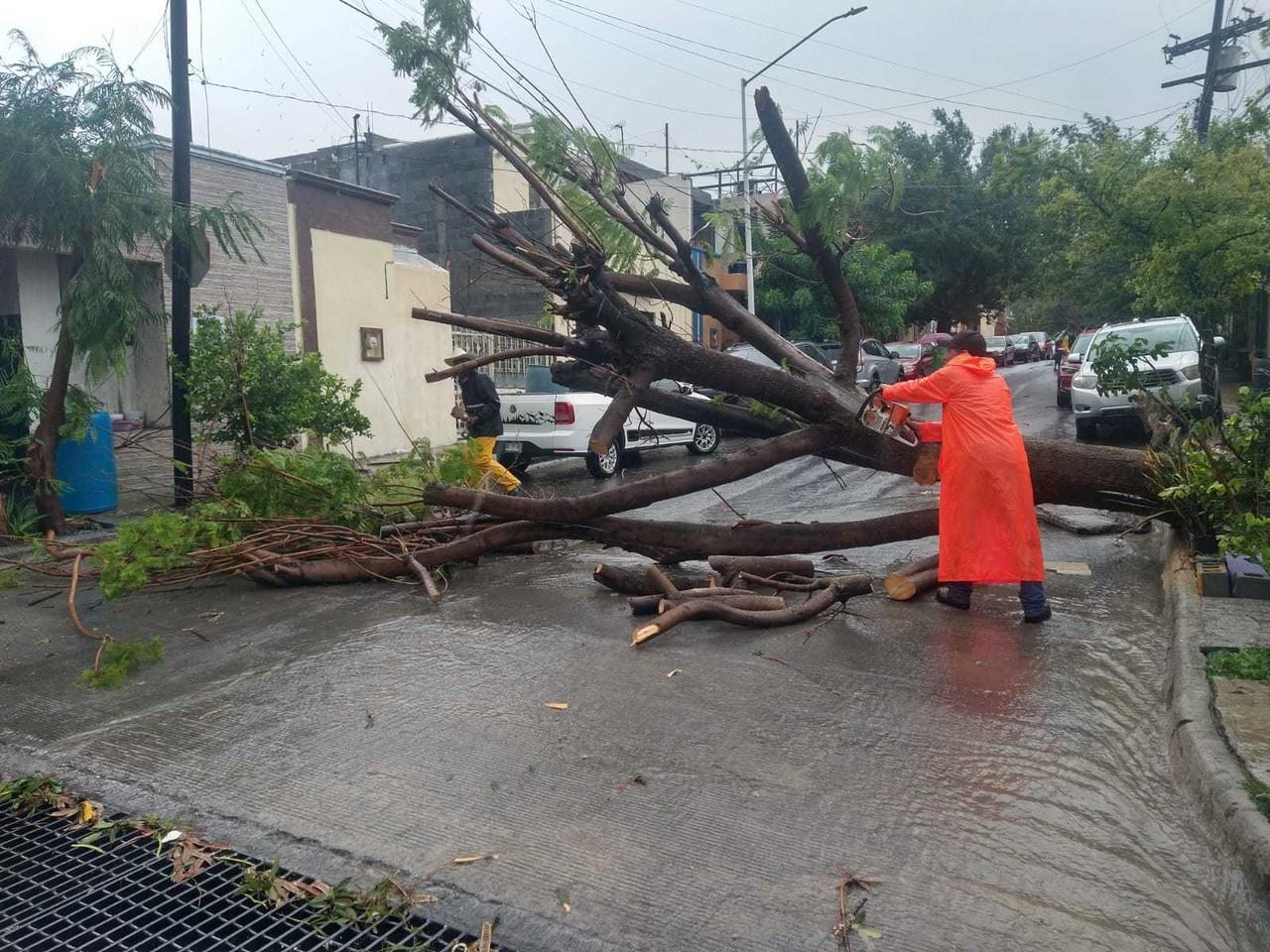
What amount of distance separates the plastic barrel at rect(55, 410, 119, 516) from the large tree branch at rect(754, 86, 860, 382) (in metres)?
7.18

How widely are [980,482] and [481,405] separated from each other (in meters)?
6.11

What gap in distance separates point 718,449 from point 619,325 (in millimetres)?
11776

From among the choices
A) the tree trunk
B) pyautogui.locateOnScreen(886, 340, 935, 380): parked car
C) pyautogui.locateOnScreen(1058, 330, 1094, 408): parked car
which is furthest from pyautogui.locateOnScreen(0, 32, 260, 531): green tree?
pyautogui.locateOnScreen(886, 340, 935, 380): parked car

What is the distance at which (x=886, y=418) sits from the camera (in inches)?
289

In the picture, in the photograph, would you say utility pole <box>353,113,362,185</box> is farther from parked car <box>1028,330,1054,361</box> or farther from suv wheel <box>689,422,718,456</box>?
parked car <box>1028,330,1054,361</box>

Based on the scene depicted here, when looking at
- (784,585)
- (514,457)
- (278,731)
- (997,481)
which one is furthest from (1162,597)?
(514,457)

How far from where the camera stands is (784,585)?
7.05m

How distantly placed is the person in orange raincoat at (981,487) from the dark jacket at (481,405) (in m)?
5.50

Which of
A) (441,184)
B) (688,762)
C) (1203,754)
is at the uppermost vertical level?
(441,184)

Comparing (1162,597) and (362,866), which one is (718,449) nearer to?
(1162,597)

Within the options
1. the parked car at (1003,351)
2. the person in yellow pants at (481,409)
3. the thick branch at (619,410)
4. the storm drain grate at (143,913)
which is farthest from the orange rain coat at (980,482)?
the parked car at (1003,351)

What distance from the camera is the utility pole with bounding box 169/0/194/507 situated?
1069 centimetres

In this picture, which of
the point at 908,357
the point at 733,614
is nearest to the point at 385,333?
the point at 733,614

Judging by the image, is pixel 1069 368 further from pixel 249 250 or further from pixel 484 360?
pixel 484 360
